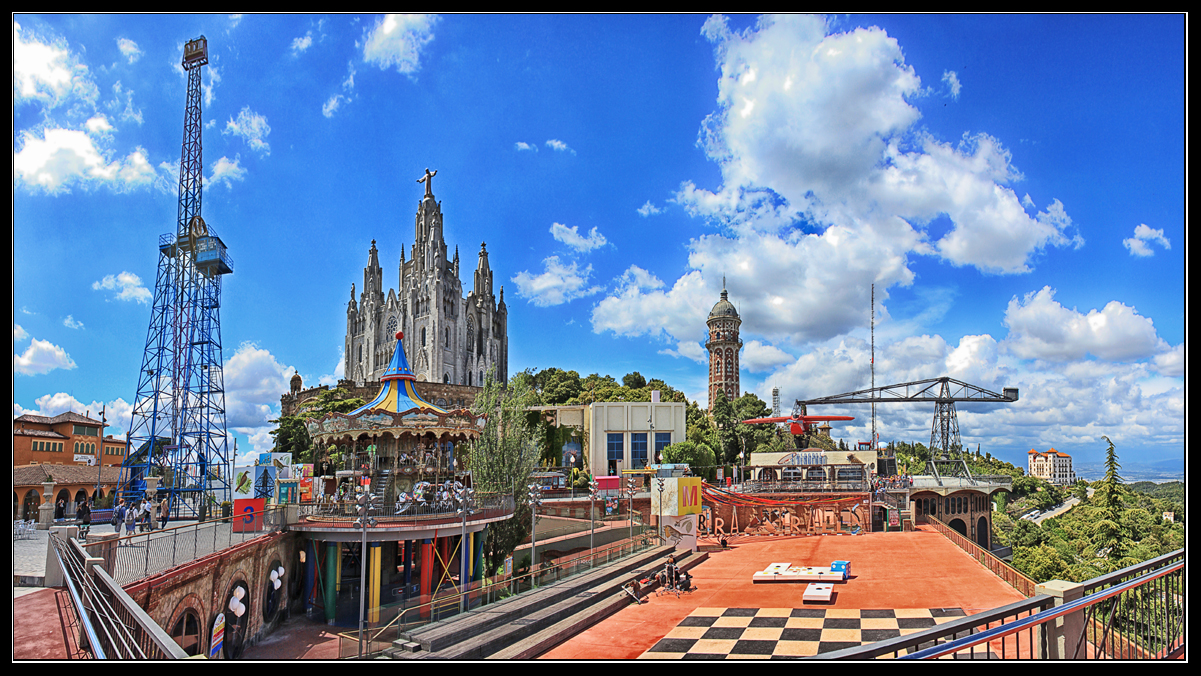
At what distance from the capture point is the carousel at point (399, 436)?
24781 mm

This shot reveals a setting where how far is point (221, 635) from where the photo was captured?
14117 mm

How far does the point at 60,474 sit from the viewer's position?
3841 centimetres

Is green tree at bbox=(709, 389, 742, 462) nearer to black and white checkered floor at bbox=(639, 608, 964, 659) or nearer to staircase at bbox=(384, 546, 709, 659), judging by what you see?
staircase at bbox=(384, 546, 709, 659)

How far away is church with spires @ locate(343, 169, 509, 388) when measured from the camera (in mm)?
93562

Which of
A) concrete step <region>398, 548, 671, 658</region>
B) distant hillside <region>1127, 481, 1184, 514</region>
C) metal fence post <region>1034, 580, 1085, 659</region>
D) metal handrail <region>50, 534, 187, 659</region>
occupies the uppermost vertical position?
metal fence post <region>1034, 580, 1085, 659</region>

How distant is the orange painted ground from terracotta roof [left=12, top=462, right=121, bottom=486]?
110ft

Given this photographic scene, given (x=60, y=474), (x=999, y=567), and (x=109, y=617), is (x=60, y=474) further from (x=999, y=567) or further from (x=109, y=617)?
(x=999, y=567)

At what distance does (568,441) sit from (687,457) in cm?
1134

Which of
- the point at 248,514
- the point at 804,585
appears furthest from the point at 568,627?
the point at 248,514

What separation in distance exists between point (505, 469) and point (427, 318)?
6796cm

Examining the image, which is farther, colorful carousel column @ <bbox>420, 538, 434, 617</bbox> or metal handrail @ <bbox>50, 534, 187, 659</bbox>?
colorful carousel column @ <bbox>420, 538, 434, 617</bbox>

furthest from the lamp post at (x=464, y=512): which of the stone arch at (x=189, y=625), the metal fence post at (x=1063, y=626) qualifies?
the metal fence post at (x=1063, y=626)

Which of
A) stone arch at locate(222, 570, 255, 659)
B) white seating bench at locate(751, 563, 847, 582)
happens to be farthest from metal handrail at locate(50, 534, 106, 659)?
white seating bench at locate(751, 563, 847, 582)

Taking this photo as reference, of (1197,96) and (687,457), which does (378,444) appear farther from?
(687,457)
